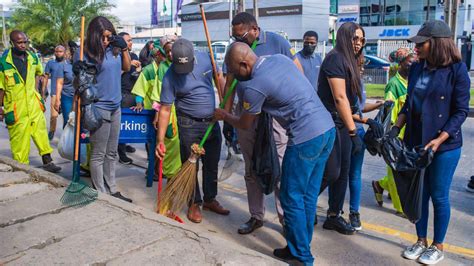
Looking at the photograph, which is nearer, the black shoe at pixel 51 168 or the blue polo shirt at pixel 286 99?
the blue polo shirt at pixel 286 99

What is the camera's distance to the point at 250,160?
14.0ft

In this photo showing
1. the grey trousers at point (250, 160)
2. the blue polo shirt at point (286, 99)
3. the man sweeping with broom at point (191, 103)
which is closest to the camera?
the blue polo shirt at point (286, 99)

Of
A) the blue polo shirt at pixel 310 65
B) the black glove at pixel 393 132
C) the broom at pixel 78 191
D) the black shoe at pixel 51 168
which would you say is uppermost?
the blue polo shirt at pixel 310 65

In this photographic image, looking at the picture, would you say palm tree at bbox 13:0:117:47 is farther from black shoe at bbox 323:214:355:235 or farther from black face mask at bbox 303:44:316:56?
black shoe at bbox 323:214:355:235

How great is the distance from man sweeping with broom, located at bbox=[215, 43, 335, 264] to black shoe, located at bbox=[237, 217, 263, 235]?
2.90 ft

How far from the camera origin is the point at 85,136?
5.14m

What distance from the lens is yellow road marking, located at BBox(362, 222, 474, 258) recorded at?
387 centimetres

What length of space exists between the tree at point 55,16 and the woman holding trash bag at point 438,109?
31209 millimetres

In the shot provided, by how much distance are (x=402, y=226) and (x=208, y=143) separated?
1.92 metres

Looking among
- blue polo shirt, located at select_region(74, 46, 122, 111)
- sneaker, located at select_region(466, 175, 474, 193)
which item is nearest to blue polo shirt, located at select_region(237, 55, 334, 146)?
blue polo shirt, located at select_region(74, 46, 122, 111)

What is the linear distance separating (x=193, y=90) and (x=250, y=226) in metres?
1.30

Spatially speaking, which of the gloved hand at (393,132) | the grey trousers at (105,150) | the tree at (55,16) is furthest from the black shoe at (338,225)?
the tree at (55,16)

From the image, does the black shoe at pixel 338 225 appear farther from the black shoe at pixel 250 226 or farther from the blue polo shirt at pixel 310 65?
the blue polo shirt at pixel 310 65

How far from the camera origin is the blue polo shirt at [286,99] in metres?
3.17
